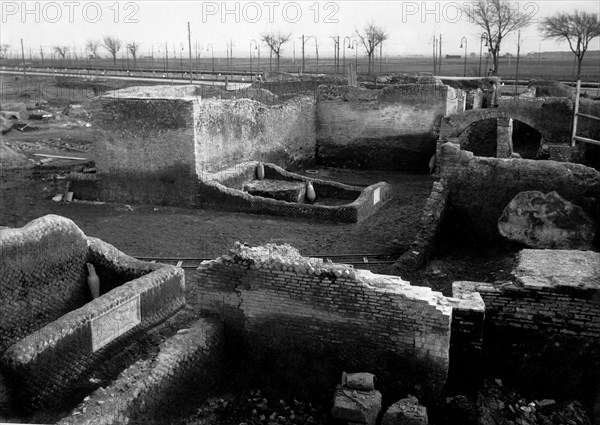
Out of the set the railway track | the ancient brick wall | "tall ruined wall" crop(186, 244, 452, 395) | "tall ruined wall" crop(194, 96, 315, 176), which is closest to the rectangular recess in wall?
"tall ruined wall" crop(186, 244, 452, 395)

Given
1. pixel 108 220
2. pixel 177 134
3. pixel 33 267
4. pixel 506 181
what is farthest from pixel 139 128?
pixel 506 181

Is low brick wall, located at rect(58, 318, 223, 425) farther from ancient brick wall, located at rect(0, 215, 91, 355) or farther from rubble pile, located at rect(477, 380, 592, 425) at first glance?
rubble pile, located at rect(477, 380, 592, 425)

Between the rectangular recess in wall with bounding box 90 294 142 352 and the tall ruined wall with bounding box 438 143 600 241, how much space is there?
5.44 metres

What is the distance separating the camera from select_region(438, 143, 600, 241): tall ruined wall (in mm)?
9602

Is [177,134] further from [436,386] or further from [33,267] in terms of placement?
[436,386]

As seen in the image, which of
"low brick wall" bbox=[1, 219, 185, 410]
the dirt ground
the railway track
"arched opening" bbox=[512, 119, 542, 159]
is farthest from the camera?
"arched opening" bbox=[512, 119, 542, 159]

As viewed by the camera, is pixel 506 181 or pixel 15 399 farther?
pixel 506 181

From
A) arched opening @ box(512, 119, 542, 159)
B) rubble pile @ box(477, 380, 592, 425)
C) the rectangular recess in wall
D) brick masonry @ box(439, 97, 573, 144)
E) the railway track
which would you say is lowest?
rubble pile @ box(477, 380, 592, 425)

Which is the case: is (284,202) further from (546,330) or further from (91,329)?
(546,330)

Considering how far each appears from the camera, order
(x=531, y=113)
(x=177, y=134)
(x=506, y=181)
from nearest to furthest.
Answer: (x=506, y=181) → (x=177, y=134) → (x=531, y=113)

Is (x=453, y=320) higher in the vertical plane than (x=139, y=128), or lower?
lower

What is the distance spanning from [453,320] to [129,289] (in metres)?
3.83

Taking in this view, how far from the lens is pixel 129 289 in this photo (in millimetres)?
7566

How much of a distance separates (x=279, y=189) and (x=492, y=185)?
6.10 meters
